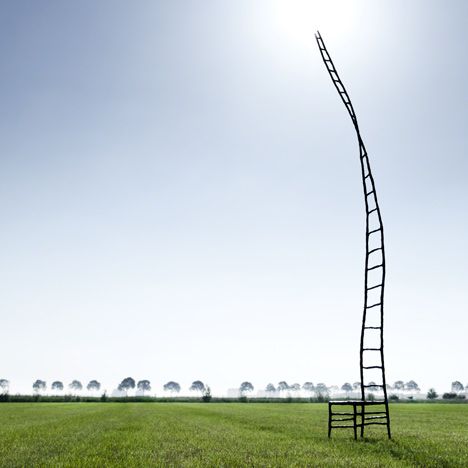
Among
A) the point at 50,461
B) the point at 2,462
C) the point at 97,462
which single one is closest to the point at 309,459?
the point at 97,462

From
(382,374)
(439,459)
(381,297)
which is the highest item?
(381,297)

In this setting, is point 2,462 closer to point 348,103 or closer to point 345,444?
point 345,444

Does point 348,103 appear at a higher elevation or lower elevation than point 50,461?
higher

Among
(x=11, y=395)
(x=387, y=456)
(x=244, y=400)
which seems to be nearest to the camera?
(x=387, y=456)

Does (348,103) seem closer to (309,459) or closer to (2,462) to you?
(309,459)

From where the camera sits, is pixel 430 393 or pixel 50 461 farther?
pixel 430 393

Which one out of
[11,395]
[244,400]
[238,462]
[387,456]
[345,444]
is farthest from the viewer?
[244,400]

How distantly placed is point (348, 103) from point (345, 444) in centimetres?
1008

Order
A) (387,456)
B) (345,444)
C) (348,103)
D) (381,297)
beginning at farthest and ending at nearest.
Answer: (348,103) → (381,297) → (345,444) → (387,456)

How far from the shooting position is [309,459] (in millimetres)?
9617

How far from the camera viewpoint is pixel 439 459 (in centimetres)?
973

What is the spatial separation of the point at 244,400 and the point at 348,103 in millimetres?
89759

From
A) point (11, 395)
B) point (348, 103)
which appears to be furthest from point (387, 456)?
point (11, 395)

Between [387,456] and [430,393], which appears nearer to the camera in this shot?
[387,456]
